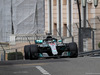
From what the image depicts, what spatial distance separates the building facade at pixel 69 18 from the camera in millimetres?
33594

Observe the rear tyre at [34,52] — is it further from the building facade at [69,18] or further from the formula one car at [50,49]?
the building facade at [69,18]

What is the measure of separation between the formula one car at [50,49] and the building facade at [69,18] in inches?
418

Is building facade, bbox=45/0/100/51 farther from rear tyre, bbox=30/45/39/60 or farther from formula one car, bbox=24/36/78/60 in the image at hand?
rear tyre, bbox=30/45/39/60

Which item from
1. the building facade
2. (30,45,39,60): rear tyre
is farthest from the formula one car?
the building facade

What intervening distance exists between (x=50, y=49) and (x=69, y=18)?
31.9 m

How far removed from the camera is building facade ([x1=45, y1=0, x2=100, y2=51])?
110ft

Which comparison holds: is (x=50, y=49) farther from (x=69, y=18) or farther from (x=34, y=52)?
(x=69, y=18)

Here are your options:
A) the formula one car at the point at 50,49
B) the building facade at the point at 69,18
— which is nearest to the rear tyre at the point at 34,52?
the formula one car at the point at 50,49

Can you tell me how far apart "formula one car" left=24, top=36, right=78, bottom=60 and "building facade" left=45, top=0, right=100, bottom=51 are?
10617 mm

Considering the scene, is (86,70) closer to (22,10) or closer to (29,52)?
(29,52)

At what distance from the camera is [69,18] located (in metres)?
52.8

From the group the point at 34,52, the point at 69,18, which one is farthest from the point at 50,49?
the point at 69,18

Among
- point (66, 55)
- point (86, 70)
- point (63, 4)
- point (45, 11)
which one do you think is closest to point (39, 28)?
point (45, 11)

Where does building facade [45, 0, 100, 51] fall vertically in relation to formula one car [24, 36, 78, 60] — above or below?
above
